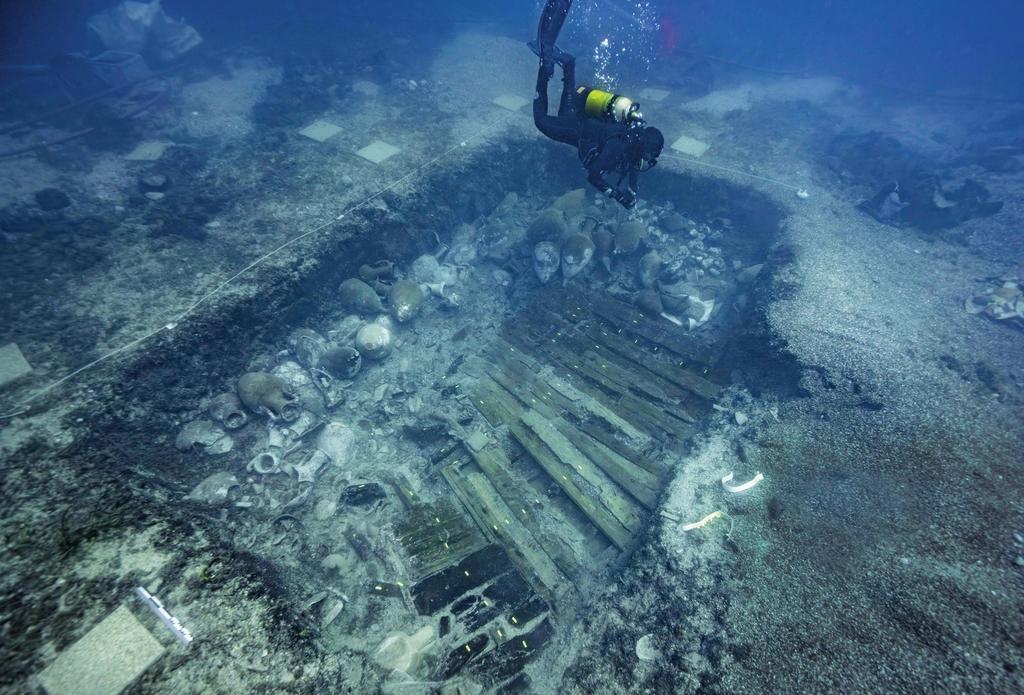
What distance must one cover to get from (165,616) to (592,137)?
5.33 metres

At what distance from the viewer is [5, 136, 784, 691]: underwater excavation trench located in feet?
10.3

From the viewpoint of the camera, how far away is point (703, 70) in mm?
12422

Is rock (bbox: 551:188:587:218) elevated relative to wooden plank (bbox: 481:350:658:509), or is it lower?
elevated

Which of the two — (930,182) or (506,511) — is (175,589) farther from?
(930,182)

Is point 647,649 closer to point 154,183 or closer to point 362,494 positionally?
point 362,494

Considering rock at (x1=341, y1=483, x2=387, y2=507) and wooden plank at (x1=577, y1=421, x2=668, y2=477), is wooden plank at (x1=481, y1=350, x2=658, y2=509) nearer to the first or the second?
wooden plank at (x1=577, y1=421, x2=668, y2=477)

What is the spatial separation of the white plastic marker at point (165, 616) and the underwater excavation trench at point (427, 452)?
7cm

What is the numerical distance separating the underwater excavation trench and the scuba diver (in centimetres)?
228

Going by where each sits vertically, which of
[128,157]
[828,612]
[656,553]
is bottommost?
[656,553]

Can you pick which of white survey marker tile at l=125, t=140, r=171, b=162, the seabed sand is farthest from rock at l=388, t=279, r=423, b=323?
white survey marker tile at l=125, t=140, r=171, b=162

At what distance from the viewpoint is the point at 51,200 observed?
5.71m

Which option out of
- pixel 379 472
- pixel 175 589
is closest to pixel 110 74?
pixel 379 472

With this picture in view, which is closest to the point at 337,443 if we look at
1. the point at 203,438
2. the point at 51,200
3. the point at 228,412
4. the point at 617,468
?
the point at 228,412

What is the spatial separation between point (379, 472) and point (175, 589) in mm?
2142
